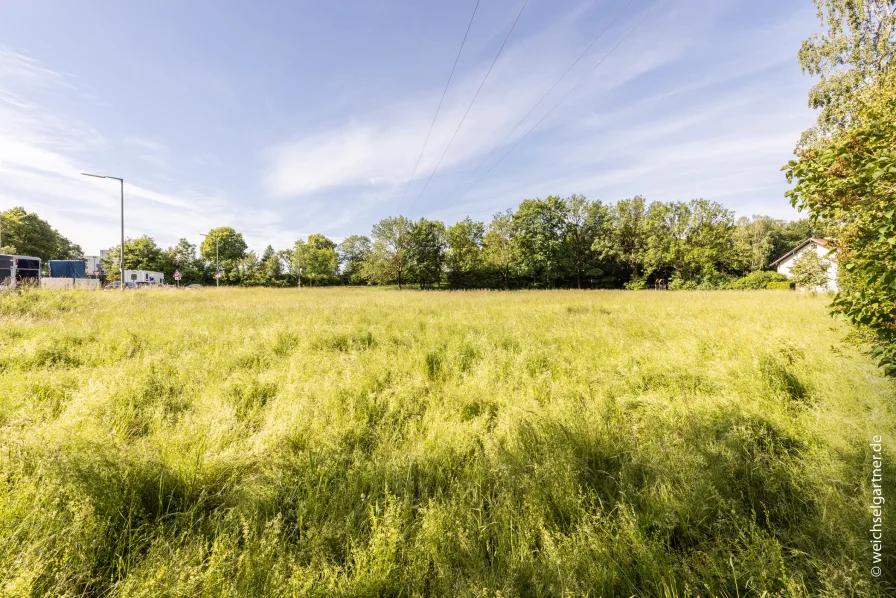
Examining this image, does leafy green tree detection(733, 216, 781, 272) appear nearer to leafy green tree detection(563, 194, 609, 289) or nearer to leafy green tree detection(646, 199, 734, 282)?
leafy green tree detection(646, 199, 734, 282)

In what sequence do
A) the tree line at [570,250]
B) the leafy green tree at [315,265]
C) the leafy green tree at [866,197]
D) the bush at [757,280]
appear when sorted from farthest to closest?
the leafy green tree at [315,265], the tree line at [570,250], the bush at [757,280], the leafy green tree at [866,197]

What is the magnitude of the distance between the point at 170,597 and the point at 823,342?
27.3 ft

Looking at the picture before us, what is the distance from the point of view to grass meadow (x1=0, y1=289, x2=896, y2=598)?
1.58 metres

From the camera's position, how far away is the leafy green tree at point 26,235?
42438 mm

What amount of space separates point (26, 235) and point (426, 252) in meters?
61.5

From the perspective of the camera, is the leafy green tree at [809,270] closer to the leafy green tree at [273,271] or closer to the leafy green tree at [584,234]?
the leafy green tree at [584,234]

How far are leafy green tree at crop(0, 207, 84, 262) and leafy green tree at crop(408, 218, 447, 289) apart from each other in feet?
184

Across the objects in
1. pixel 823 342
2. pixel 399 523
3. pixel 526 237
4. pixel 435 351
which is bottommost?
pixel 399 523

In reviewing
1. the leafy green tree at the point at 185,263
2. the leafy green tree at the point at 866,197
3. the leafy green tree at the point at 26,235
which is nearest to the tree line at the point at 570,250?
the leafy green tree at the point at 185,263

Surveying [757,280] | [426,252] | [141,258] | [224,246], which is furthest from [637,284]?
[141,258]

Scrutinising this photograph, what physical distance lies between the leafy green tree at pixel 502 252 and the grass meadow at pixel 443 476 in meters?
36.2

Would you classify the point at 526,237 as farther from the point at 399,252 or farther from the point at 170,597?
the point at 170,597

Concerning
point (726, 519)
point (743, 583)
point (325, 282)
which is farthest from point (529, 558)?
point (325, 282)

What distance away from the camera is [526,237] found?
3856cm
